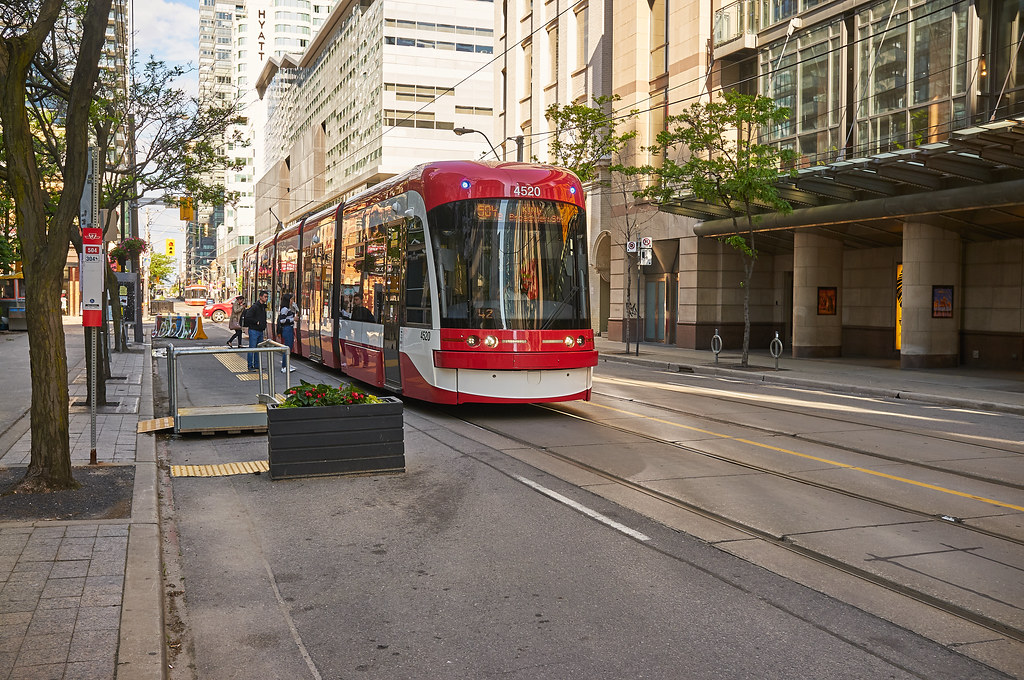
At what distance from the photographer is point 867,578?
603cm

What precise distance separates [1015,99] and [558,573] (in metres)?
20.1

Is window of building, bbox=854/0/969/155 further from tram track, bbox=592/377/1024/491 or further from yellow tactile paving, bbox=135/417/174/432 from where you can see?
yellow tactile paving, bbox=135/417/174/432

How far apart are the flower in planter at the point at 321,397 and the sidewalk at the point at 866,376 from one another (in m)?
12.2

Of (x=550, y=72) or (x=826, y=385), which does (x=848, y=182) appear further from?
(x=550, y=72)

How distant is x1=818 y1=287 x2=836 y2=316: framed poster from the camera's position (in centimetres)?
2947

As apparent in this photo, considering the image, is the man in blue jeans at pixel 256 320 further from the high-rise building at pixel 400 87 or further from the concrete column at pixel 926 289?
the high-rise building at pixel 400 87

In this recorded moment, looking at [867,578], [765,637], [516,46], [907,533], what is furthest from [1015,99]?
[516,46]

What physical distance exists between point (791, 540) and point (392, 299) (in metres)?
9.28

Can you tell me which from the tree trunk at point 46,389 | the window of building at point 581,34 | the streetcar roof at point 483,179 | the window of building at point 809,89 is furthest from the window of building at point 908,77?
the tree trunk at point 46,389

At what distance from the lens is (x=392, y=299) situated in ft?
49.4

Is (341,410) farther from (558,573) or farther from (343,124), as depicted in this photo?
(343,124)

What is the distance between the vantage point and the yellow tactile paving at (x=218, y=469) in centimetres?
955

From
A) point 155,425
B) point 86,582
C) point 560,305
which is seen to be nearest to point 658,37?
point 560,305

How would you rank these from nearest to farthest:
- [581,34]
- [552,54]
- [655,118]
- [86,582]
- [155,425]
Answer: [86,582]
[155,425]
[655,118]
[581,34]
[552,54]
